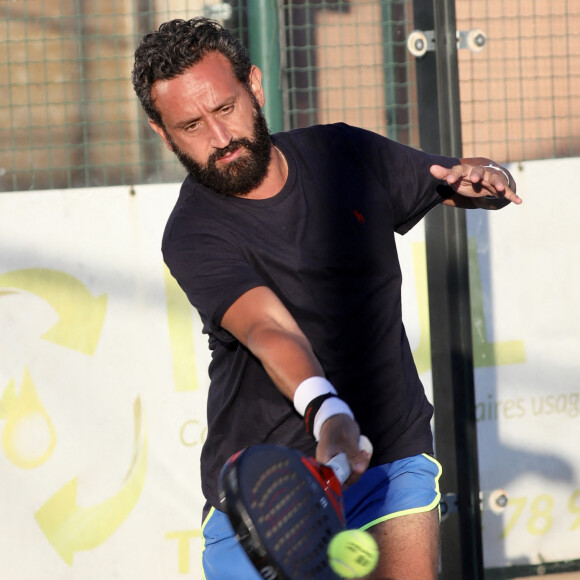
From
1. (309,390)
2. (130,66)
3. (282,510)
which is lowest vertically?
(282,510)

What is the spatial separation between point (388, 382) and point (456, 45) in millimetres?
2018

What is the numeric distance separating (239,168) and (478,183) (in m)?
0.80

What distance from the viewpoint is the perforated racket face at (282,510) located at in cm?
214

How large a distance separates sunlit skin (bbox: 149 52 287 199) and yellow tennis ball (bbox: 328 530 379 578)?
1.23m

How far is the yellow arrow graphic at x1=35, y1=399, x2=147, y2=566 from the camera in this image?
4.57 meters

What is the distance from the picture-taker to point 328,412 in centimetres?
247

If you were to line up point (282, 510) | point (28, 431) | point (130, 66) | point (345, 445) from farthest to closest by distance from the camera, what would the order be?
point (130, 66) → point (28, 431) → point (345, 445) → point (282, 510)

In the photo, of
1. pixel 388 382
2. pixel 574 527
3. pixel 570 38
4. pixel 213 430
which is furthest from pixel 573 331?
pixel 213 430

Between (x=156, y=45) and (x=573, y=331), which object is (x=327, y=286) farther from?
(x=573, y=331)

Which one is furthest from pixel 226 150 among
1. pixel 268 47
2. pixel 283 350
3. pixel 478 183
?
pixel 268 47

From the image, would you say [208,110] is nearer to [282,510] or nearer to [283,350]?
[283,350]

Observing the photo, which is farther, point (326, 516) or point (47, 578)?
point (47, 578)

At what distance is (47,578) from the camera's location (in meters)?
4.58

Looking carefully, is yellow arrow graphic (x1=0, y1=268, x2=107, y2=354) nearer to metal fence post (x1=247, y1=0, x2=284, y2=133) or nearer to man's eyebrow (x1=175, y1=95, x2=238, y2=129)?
metal fence post (x1=247, y1=0, x2=284, y2=133)
